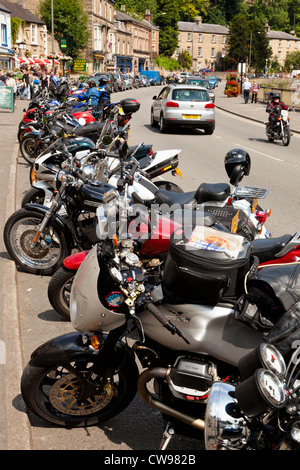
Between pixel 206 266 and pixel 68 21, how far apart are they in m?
65.7

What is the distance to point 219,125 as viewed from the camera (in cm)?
2453

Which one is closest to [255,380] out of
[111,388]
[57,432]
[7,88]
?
[111,388]

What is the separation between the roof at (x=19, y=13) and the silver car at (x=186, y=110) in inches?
1706

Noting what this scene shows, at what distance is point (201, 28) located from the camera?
137 m

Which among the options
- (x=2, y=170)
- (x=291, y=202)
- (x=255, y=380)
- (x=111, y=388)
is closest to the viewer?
(x=255, y=380)

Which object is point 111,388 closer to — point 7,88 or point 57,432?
point 57,432

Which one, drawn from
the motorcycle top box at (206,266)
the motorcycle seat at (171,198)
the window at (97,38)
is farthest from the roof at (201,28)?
the motorcycle top box at (206,266)

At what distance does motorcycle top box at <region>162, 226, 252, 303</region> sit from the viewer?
2.95 metres

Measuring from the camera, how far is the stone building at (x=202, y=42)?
136 m

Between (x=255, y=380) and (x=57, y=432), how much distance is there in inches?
66.7

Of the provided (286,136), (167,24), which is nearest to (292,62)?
(167,24)

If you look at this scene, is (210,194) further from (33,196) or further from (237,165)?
(33,196)

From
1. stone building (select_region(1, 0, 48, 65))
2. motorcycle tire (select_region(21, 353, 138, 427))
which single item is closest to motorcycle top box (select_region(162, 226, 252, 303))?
motorcycle tire (select_region(21, 353, 138, 427))

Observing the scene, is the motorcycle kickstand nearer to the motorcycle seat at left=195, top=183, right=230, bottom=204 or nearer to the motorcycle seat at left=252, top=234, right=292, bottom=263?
the motorcycle seat at left=252, top=234, right=292, bottom=263
